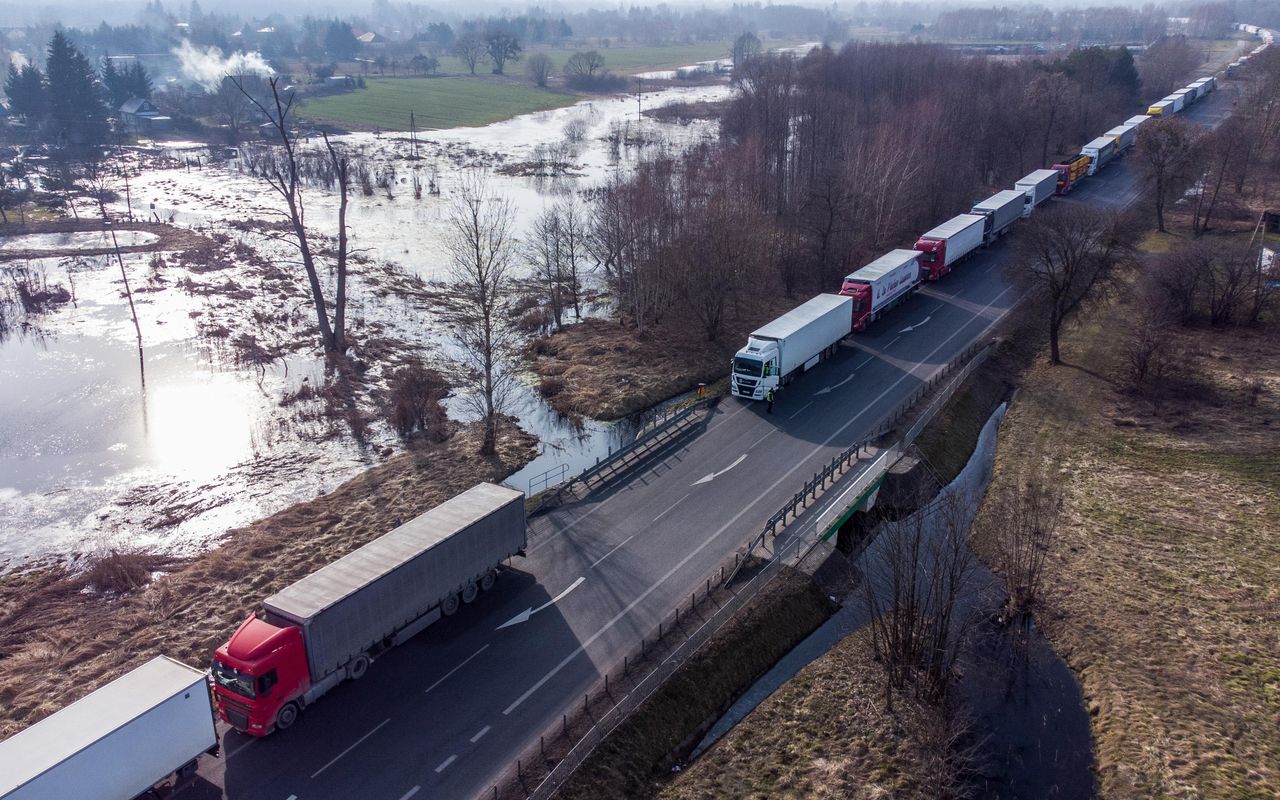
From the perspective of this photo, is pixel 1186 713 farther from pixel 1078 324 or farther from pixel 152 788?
pixel 1078 324

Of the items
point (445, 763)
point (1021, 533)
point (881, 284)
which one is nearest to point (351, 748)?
point (445, 763)

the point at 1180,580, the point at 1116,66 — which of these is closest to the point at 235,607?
the point at 1180,580

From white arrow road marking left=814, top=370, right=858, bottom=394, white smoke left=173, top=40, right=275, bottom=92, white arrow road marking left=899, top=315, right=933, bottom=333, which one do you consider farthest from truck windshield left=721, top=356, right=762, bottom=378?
white smoke left=173, top=40, right=275, bottom=92

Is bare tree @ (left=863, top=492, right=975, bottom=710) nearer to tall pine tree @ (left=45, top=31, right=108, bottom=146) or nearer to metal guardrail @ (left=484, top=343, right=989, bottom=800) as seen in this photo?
metal guardrail @ (left=484, top=343, right=989, bottom=800)

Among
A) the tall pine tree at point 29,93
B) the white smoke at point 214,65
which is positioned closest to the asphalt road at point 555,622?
the tall pine tree at point 29,93

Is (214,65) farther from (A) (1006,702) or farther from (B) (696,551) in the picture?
(A) (1006,702)
